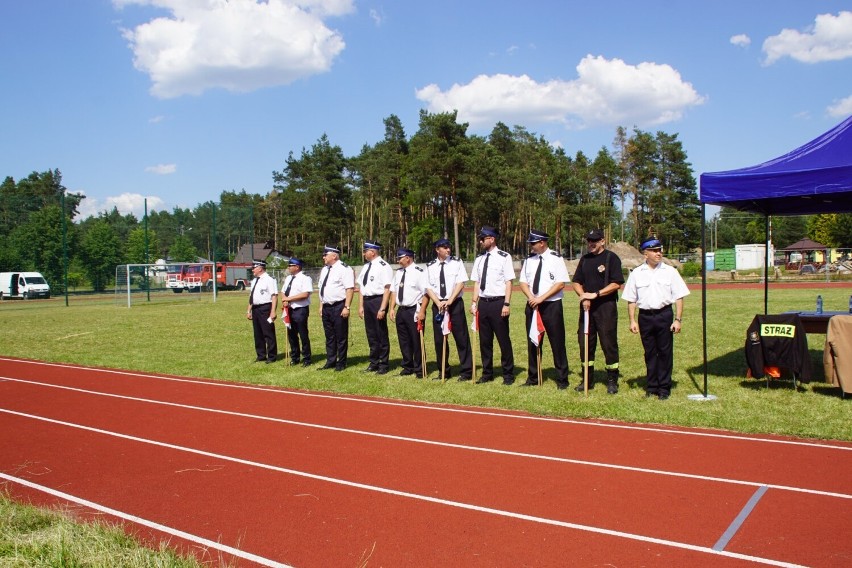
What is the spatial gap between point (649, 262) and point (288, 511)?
5.48 meters

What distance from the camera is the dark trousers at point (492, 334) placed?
9.27m

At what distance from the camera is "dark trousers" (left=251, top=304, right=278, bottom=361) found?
12148mm

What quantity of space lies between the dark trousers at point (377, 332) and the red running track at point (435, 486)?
231cm

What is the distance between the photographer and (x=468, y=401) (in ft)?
28.1

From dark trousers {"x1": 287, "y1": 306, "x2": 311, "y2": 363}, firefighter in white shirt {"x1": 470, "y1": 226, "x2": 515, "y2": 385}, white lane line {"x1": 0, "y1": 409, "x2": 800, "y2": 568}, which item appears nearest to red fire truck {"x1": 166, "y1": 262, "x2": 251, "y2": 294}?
dark trousers {"x1": 287, "y1": 306, "x2": 311, "y2": 363}

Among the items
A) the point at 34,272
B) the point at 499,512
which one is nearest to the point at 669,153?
the point at 34,272

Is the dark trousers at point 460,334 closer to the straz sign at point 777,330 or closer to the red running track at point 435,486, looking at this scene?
the red running track at point 435,486

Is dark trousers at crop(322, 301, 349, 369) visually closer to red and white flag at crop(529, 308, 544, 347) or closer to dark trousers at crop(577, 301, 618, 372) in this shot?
red and white flag at crop(529, 308, 544, 347)

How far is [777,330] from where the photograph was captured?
26.7ft

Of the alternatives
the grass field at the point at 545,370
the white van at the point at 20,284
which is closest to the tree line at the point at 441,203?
the white van at the point at 20,284

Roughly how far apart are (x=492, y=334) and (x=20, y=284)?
46.1m

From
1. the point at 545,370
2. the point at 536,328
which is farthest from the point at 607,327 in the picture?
the point at 545,370

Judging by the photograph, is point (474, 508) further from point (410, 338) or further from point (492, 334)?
point (410, 338)

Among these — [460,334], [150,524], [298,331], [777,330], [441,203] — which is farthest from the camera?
[441,203]
